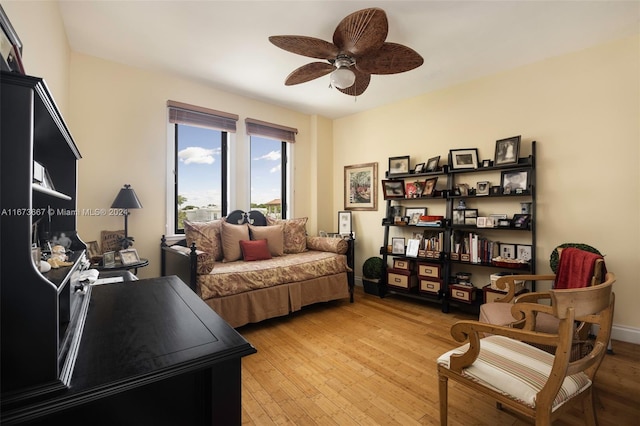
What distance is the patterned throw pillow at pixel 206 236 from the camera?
3.19 metres

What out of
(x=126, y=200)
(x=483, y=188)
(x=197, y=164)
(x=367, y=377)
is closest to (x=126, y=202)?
(x=126, y=200)

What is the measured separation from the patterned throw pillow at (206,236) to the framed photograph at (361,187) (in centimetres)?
208

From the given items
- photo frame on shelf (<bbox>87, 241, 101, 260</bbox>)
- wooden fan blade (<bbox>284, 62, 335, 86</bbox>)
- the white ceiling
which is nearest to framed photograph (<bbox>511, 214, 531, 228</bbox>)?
the white ceiling

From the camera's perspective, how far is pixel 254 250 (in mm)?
3432

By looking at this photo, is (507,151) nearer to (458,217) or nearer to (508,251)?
(458,217)

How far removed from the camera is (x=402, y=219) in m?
3.88

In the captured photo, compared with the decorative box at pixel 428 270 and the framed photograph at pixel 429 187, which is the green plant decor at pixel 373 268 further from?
the framed photograph at pixel 429 187

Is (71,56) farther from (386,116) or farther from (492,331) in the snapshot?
(492,331)

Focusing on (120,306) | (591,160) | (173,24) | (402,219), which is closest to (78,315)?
(120,306)

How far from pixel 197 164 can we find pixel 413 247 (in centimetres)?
289

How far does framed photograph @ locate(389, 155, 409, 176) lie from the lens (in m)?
3.87

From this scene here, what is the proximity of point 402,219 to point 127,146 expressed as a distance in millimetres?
3314

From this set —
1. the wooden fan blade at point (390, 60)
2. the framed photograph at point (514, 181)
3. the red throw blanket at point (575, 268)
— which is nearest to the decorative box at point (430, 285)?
the framed photograph at point (514, 181)

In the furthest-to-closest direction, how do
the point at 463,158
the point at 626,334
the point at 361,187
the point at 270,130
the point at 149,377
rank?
the point at 361,187
the point at 270,130
the point at 463,158
the point at 626,334
the point at 149,377
